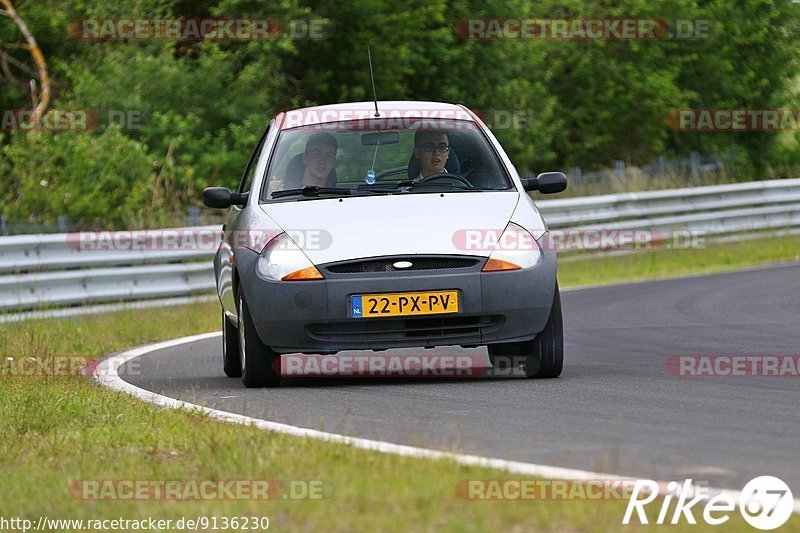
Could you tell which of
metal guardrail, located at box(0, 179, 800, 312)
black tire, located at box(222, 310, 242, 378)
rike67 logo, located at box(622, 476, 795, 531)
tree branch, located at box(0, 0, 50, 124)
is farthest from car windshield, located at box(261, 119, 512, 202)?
tree branch, located at box(0, 0, 50, 124)

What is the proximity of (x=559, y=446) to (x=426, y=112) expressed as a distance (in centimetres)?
457

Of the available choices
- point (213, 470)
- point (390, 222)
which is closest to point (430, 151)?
point (390, 222)

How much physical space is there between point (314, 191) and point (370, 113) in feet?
3.08

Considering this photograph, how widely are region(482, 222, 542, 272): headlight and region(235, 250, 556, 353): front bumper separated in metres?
0.04

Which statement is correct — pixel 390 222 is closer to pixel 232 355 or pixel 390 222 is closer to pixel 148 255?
pixel 232 355

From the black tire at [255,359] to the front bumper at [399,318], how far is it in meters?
0.12

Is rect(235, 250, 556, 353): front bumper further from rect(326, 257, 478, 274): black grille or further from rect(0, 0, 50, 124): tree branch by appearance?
rect(0, 0, 50, 124): tree branch

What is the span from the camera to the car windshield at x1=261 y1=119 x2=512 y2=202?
32.5ft

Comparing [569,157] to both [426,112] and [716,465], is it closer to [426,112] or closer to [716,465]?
[426,112]

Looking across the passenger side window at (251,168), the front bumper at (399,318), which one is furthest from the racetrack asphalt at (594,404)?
the passenger side window at (251,168)

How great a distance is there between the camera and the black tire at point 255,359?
9.32 metres

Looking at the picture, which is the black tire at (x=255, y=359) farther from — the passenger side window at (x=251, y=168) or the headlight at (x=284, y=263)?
the passenger side window at (x=251, y=168)

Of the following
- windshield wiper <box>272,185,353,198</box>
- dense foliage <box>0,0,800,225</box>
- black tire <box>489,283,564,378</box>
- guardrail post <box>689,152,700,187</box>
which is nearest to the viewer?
black tire <box>489,283,564,378</box>

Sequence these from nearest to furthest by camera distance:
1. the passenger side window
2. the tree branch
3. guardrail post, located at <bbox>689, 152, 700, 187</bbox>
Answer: the passenger side window → the tree branch → guardrail post, located at <bbox>689, 152, 700, 187</bbox>
